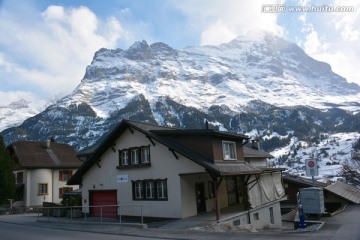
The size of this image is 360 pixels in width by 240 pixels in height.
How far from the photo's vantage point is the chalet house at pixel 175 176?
25.1 meters

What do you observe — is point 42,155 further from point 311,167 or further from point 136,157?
point 311,167

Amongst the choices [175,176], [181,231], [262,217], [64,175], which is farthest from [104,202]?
[64,175]

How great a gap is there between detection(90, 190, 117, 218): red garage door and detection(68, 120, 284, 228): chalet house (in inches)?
3.1

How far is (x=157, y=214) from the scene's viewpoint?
26297mm

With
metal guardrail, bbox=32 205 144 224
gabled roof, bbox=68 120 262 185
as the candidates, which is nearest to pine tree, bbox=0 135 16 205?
metal guardrail, bbox=32 205 144 224

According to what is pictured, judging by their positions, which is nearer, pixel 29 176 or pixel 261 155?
pixel 261 155

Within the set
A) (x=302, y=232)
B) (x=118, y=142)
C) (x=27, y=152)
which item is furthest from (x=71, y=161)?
(x=302, y=232)

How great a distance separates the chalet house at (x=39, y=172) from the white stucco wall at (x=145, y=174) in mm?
20436

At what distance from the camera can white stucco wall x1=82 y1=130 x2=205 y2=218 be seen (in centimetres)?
2528

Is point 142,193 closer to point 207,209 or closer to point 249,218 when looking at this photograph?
point 207,209

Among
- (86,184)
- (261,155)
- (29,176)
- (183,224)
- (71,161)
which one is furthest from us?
(71,161)

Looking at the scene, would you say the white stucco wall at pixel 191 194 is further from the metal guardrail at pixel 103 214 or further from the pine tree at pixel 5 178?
the pine tree at pixel 5 178

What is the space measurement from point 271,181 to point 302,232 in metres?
14.8

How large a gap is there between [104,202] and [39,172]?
23.5m
